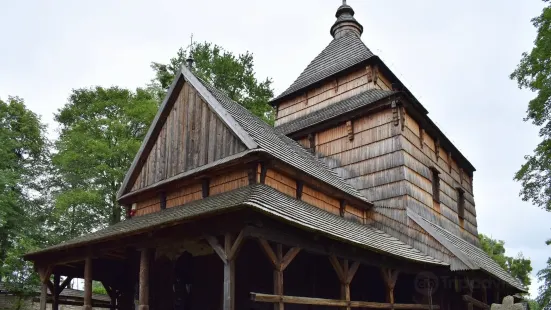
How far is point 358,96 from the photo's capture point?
16797 millimetres

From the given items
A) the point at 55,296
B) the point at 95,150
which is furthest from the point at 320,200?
the point at 95,150

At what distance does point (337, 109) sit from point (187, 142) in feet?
20.3

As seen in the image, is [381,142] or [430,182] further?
[430,182]

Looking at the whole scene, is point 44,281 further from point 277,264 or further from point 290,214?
point 290,214

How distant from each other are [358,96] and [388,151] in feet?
9.50

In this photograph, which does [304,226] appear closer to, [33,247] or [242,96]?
[33,247]

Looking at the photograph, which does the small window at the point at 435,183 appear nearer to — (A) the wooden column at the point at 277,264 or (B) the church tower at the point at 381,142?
(B) the church tower at the point at 381,142

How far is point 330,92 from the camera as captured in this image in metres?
18.1

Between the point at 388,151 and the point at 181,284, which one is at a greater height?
the point at 388,151

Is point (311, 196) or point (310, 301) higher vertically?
point (311, 196)

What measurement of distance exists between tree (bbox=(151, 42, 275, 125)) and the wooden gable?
14.9 metres

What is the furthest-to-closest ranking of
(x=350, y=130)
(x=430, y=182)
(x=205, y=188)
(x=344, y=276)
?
(x=430, y=182), (x=350, y=130), (x=205, y=188), (x=344, y=276)

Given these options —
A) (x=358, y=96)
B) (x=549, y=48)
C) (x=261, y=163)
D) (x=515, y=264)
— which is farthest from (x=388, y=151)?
(x=515, y=264)

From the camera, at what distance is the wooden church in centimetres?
898
